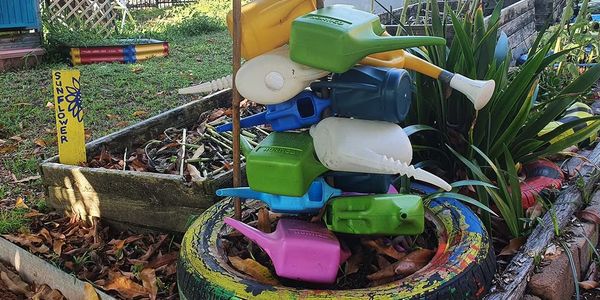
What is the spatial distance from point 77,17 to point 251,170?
7509mm

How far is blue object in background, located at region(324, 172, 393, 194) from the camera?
161cm

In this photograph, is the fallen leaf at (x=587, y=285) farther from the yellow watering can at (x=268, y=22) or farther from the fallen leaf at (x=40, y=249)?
the fallen leaf at (x=40, y=249)

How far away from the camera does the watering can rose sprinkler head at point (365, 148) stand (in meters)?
1.46

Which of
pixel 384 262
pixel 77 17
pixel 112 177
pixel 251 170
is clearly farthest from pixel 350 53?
pixel 77 17

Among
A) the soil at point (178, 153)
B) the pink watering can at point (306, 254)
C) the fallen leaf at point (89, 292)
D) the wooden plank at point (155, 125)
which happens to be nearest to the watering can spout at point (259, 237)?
the pink watering can at point (306, 254)

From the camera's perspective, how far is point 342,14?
1.47m

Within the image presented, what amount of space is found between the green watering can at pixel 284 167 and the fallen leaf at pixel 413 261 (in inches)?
12.9

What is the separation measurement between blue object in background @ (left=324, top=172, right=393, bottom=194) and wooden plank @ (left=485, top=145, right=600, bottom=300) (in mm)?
387

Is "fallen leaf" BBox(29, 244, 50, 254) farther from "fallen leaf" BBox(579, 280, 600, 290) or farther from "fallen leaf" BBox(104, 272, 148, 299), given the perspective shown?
"fallen leaf" BBox(579, 280, 600, 290)

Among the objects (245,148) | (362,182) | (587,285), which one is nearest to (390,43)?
(362,182)

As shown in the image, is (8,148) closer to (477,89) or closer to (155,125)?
(155,125)

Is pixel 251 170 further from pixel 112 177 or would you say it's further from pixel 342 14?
pixel 112 177

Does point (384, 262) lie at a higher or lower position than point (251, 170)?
lower

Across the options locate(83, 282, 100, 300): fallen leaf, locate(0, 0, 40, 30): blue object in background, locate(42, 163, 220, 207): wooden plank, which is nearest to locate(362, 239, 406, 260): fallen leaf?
locate(42, 163, 220, 207): wooden plank
